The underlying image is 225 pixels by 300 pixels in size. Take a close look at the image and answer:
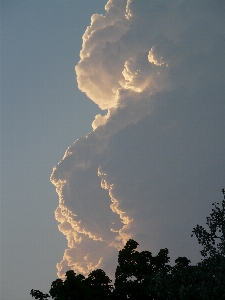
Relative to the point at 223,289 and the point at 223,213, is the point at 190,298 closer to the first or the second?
the point at 223,289

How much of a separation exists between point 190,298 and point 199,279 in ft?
5.40

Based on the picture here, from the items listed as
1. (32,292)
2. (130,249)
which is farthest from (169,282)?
(32,292)

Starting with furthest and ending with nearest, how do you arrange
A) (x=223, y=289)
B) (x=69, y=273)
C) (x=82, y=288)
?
(x=69, y=273), (x=82, y=288), (x=223, y=289)

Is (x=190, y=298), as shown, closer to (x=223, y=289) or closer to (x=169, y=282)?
(x=169, y=282)

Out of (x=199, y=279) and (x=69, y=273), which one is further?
(x=69, y=273)

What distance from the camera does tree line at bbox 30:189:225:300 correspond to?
90.8ft

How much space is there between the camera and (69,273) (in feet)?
122

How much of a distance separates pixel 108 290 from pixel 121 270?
219cm

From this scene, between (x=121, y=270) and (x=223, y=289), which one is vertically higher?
(x=121, y=270)

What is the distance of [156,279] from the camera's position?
31047mm

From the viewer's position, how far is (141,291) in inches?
1452

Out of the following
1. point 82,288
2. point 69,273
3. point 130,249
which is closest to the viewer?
point 82,288

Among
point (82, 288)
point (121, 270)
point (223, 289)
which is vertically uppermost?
point (121, 270)

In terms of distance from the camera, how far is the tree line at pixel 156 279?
27.7 meters
